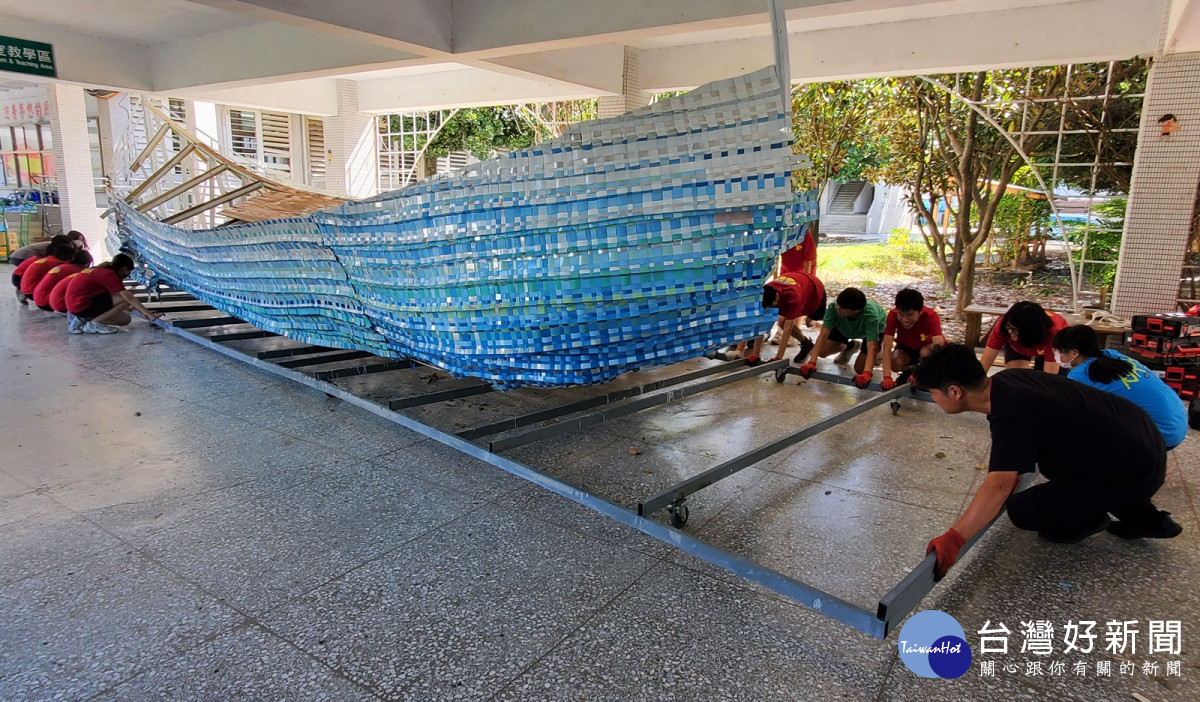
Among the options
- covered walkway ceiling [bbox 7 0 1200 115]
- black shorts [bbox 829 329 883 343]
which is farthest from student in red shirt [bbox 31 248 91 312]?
black shorts [bbox 829 329 883 343]

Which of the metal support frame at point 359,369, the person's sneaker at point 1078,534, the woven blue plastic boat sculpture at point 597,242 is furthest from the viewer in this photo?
the metal support frame at point 359,369

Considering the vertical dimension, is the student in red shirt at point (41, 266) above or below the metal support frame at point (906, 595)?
above

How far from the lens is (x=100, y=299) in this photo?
5410 millimetres

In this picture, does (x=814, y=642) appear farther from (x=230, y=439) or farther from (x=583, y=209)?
(x=230, y=439)

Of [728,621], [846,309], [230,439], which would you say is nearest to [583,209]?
[728,621]

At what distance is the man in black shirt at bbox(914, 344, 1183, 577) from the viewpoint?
1.83m

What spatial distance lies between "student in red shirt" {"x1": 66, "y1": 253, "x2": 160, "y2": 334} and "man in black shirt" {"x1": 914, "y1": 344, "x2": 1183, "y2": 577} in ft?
18.5

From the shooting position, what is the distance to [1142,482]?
81.7 inches

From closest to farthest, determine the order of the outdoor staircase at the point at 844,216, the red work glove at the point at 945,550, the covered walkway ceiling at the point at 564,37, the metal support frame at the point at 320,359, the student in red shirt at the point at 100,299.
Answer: the red work glove at the point at 945,550 → the metal support frame at the point at 320,359 → the covered walkway ceiling at the point at 564,37 → the student in red shirt at the point at 100,299 → the outdoor staircase at the point at 844,216

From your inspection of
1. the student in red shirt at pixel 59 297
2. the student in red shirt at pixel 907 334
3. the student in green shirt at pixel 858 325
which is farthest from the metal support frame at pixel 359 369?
the student in red shirt at pixel 59 297

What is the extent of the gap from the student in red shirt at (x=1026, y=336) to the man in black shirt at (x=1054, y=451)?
3.91 feet

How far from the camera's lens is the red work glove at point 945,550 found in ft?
5.81

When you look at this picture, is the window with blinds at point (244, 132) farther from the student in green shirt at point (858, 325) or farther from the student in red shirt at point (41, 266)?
the student in green shirt at point (858, 325)

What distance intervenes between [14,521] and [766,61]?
633 cm
